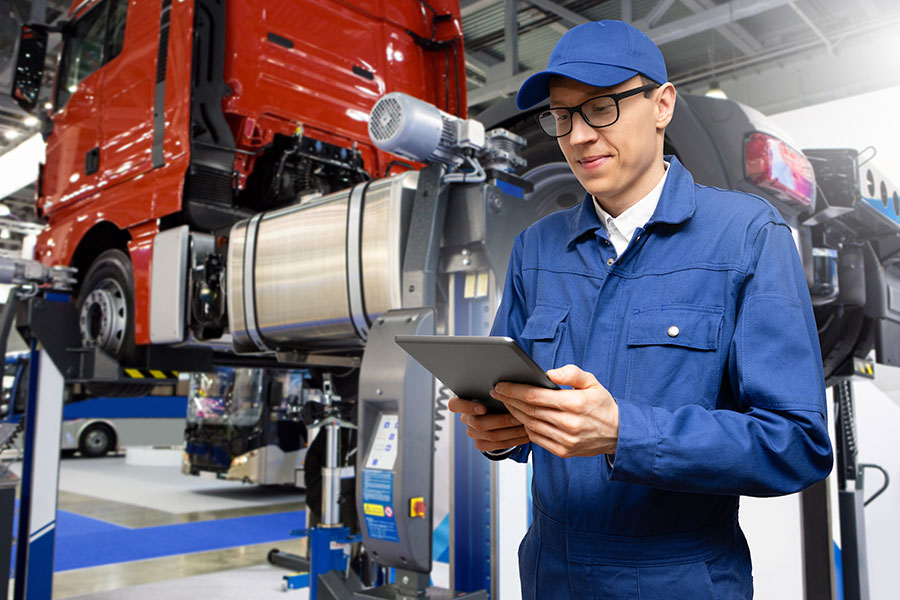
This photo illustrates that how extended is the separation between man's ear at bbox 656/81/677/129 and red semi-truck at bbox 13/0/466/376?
2295 mm

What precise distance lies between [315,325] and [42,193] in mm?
2820

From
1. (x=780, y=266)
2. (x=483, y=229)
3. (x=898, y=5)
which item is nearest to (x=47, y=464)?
(x=483, y=229)

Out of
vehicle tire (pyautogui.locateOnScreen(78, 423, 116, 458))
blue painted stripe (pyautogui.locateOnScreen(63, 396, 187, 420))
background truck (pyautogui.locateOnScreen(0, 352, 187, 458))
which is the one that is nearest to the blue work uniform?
background truck (pyautogui.locateOnScreen(0, 352, 187, 458))

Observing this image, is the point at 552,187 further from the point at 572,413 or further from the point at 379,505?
the point at 572,413

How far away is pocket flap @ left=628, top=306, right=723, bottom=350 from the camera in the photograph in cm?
111

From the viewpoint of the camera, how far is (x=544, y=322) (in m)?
1.28

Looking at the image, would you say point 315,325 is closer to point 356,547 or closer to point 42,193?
point 356,547

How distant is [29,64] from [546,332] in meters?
3.99

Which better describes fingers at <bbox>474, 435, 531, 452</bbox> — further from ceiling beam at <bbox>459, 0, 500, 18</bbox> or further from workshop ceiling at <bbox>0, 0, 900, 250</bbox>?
ceiling beam at <bbox>459, 0, 500, 18</bbox>

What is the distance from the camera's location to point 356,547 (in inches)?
159

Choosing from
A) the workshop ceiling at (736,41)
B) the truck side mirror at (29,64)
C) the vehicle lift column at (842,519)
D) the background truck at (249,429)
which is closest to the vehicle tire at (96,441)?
the workshop ceiling at (736,41)

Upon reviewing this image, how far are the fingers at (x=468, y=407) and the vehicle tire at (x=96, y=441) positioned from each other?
14.4 metres

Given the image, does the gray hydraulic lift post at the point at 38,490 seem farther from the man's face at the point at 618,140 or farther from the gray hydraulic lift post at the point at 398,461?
the man's face at the point at 618,140

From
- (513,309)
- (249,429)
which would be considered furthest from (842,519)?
(249,429)
